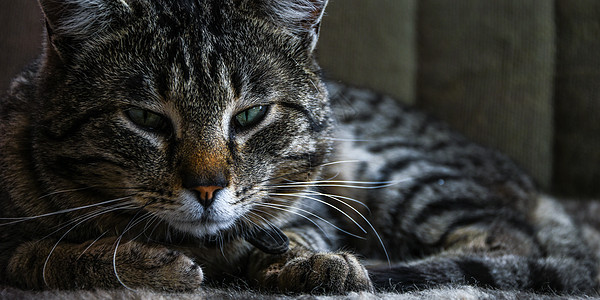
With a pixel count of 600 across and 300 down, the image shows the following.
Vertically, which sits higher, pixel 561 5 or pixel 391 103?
pixel 561 5

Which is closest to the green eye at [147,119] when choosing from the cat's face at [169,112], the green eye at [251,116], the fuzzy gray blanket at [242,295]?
the cat's face at [169,112]

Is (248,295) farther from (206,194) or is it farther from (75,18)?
(75,18)

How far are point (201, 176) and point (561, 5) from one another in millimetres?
1794

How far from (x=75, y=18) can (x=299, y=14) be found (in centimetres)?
45

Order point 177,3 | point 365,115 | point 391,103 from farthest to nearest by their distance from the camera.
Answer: point 391,103 < point 365,115 < point 177,3

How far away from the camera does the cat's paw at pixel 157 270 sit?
36.9 inches

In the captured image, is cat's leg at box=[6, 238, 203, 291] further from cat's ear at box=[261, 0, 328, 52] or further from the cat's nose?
cat's ear at box=[261, 0, 328, 52]

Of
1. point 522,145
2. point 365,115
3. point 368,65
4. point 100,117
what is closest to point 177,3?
point 100,117

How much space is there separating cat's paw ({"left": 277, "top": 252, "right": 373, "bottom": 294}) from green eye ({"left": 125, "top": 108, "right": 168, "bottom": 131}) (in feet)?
1.15

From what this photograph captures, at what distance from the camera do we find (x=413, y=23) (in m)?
2.22

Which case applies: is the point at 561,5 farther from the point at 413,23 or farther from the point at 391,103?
the point at 391,103

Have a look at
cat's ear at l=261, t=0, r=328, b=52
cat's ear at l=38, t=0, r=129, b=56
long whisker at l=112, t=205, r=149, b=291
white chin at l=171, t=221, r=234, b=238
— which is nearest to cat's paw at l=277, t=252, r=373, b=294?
white chin at l=171, t=221, r=234, b=238

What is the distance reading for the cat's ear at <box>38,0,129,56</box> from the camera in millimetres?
994

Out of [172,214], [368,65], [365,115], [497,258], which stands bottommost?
[497,258]
